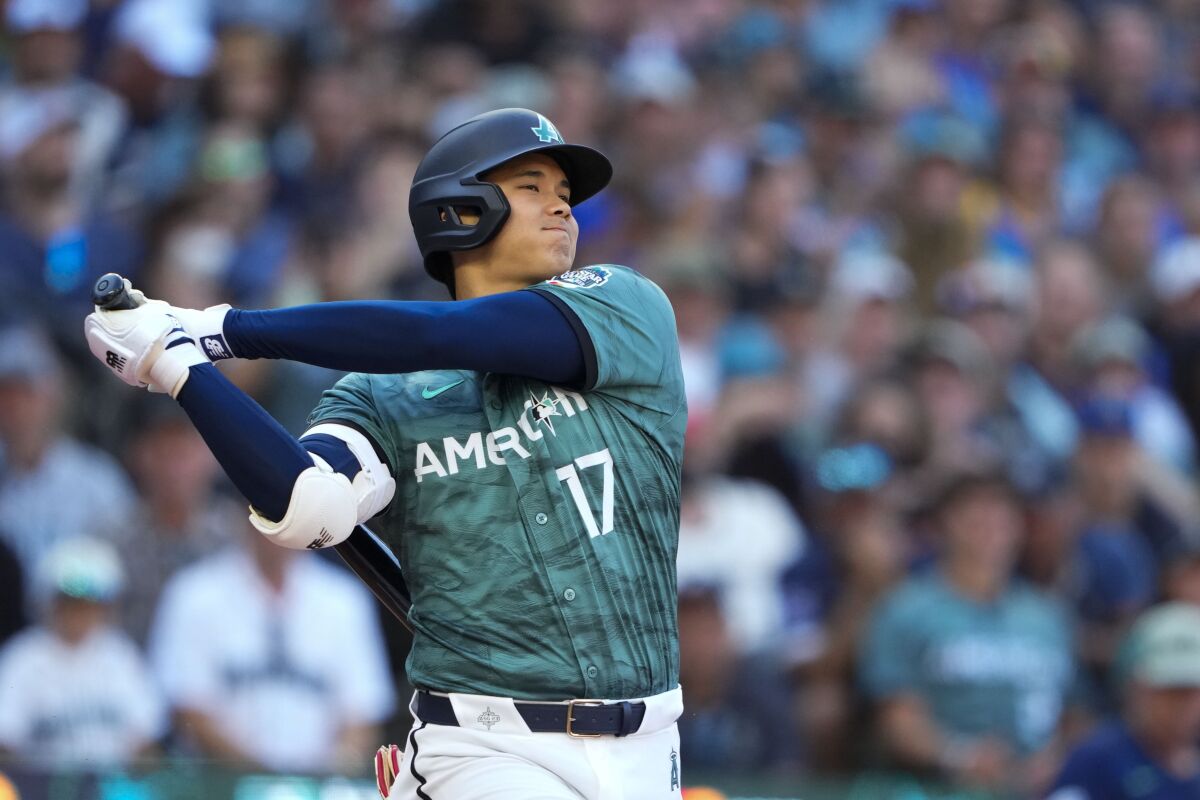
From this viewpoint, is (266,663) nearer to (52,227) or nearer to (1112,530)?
(52,227)

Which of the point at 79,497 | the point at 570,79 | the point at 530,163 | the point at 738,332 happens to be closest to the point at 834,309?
the point at 738,332

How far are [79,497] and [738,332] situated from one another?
12.0ft

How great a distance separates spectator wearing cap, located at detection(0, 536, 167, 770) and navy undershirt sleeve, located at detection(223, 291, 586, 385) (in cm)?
363

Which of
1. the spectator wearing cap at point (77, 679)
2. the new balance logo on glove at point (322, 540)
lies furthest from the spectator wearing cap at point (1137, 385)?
the new balance logo on glove at point (322, 540)

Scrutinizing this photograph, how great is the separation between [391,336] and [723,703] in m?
4.45

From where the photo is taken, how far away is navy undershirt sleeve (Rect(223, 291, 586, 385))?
12.1 feet

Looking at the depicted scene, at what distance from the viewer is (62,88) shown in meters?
9.23

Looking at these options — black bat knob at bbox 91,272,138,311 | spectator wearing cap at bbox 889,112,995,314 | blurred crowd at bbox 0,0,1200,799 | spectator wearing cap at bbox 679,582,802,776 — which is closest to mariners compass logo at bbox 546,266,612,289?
black bat knob at bbox 91,272,138,311

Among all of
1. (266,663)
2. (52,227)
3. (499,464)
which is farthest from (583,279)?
(52,227)

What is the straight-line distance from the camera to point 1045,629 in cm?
839

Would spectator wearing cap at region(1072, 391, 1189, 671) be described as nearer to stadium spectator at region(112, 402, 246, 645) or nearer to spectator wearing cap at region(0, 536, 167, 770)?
stadium spectator at region(112, 402, 246, 645)

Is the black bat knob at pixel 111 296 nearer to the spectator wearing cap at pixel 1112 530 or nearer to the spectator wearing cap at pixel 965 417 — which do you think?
the spectator wearing cap at pixel 965 417

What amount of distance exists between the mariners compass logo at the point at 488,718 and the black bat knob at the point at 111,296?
3.66 ft

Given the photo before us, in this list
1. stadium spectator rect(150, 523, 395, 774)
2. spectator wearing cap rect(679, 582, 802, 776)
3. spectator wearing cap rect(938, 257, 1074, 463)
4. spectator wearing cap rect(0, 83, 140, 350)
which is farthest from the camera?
spectator wearing cap rect(938, 257, 1074, 463)
